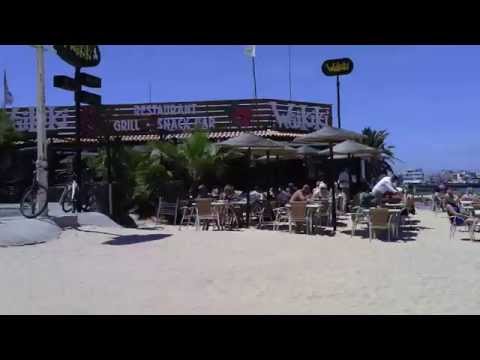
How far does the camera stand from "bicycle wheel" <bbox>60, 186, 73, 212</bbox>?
11234mm

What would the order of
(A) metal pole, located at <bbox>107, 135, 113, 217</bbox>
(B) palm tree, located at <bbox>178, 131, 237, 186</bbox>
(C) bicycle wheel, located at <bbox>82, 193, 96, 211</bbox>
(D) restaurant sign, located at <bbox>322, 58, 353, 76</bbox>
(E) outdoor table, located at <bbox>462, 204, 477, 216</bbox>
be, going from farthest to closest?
(D) restaurant sign, located at <bbox>322, 58, 353, 76</bbox> → (B) palm tree, located at <bbox>178, 131, 237, 186</bbox> → (C) bicycle wheel, located at <bbox>82, 193, 96, 211</bbox> → (A) metal pole, located at <bbox>107, 135, 113, 217</bbox> → (E) outdoor table, located at <bbox>462, 204, 477, 216</bbox>

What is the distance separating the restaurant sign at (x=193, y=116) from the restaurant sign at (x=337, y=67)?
9.82ft

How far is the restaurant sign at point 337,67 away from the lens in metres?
15.8

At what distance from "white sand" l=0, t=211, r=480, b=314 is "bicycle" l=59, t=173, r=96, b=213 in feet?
5.85

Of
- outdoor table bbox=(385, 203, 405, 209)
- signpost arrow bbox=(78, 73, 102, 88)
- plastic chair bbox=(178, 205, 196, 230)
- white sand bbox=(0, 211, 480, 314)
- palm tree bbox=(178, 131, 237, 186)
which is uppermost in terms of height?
signpost arrow bbox=(78, 73, 102, 88)

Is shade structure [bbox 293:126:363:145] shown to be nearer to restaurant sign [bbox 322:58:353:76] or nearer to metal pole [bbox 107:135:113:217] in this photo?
metal pole [bbox 107:135:113:217]

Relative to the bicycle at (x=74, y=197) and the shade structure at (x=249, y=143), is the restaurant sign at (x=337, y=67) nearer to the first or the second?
the shade structure at (x=249, y=143)

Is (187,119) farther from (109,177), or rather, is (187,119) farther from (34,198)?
(34,198)

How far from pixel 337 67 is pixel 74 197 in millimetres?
9499

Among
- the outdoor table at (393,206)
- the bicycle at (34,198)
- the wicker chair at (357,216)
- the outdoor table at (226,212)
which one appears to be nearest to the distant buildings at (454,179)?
the outdoor table at (393,206)

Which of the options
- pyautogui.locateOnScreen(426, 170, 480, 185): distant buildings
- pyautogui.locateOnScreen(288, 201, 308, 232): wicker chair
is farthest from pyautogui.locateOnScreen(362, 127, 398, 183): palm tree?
pyautogui.locateOnScreen(288, 201, 308, 232): wicker chair

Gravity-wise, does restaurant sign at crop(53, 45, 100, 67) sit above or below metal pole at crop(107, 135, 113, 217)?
above
